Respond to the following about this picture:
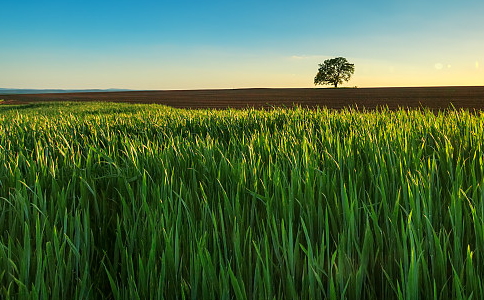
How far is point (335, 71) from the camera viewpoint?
81125 millimetres

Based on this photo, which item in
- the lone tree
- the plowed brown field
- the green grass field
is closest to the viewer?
the green grass field

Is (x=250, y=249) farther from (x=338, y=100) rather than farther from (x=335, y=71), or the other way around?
(x=335, y=71)

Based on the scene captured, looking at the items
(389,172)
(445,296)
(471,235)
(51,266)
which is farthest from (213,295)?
(389,172)

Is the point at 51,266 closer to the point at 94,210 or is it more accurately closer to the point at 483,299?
the point at 94,210

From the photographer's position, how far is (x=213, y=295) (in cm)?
82

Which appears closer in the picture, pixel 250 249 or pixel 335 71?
pixel 250 249

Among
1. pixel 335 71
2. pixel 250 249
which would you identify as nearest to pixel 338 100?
pixel 250 249

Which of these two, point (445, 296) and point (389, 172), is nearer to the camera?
point (445, 296)

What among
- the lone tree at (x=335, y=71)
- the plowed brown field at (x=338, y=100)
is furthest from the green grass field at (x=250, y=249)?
the lone tree at (x=335, y=71)

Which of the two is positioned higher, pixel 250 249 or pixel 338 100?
pixel 338 100

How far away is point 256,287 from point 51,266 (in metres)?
0.54

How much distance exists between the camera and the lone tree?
265 feet

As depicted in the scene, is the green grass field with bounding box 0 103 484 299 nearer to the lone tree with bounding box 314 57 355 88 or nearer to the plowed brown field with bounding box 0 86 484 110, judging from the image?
the plowed brown field with bounding box 0 86 484 110

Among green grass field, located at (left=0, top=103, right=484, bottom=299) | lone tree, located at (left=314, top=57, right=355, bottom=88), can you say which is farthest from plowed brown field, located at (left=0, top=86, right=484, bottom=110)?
lone tree, located at (left=314, top=57, right=355, bottom=88)
